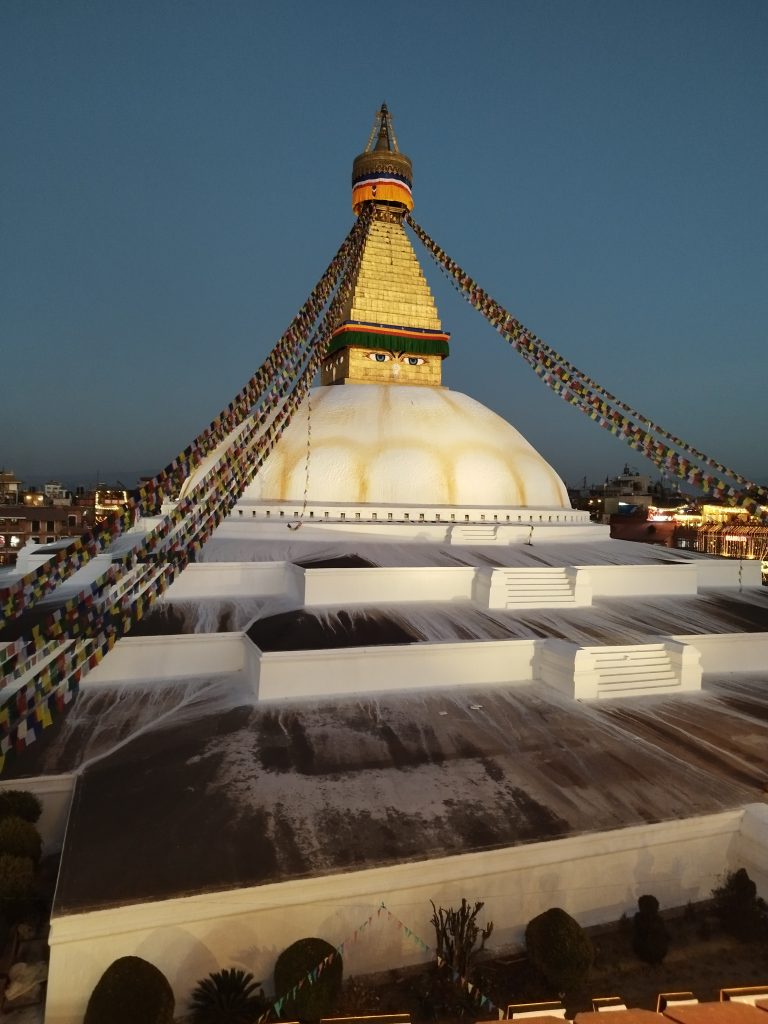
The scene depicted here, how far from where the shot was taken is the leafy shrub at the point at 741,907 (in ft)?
11.9

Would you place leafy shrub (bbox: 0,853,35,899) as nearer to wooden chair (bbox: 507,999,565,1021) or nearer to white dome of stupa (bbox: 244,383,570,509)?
wooden chair (bbox: 507,999,565,1021)

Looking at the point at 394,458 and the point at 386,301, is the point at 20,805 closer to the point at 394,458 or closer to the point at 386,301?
the point at 394,458

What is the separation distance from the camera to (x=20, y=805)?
4.04 metres

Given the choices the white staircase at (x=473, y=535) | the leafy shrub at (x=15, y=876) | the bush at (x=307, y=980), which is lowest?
the bush at (x=307, y=980)

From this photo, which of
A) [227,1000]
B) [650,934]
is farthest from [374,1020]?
[650,934]

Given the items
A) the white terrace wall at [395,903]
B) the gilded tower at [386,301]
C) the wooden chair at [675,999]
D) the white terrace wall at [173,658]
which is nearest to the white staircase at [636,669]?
the white terrace wall at [395,903]

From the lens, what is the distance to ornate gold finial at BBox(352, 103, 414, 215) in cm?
1303

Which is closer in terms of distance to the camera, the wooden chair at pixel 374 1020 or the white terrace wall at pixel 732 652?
the wooden chair at pixel 374 1020

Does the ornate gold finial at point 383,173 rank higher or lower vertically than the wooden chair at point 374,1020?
higher

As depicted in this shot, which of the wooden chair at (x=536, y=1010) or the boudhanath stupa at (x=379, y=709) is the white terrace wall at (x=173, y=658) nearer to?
the boudhanath stupa at (x=379, y=709)

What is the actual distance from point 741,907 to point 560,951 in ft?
4.72

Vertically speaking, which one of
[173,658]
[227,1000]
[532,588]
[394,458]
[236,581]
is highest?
[394,458]

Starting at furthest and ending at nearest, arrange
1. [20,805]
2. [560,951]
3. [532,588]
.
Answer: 1. [532,588]
2. [20,805]
3. [560,951]

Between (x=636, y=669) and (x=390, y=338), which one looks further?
(x=390, y=338)
